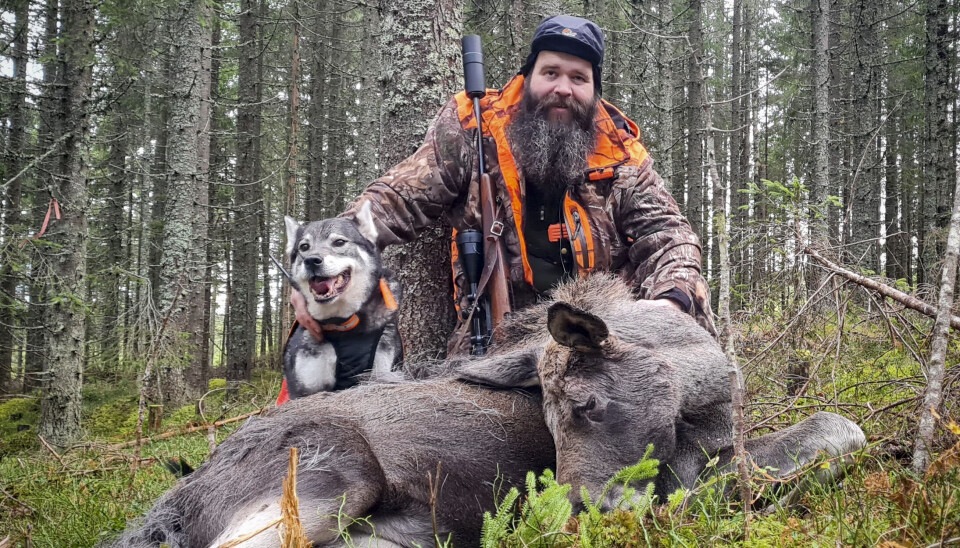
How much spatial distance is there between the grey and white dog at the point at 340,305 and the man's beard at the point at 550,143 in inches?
51.3

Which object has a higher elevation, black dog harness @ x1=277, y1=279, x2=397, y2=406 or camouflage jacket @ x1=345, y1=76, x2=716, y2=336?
camouflage jacket @ x1=345, y1=76, x2=716, y2=336

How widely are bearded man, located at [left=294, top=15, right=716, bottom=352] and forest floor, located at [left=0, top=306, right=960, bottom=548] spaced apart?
1.27 meters

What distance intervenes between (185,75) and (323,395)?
998 cm

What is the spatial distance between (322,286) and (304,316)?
0.26m

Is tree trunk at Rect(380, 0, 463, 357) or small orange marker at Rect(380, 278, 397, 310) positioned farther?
tree trunk at Rect(380, 0, 463, 357)

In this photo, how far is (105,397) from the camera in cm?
→ 1545

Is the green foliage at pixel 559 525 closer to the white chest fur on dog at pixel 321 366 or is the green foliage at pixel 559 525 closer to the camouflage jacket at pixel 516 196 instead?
the white chest fur on dog at pixel 321 366

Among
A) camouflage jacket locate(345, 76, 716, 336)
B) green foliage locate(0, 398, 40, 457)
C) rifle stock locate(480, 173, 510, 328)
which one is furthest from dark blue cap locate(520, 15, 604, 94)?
green foliage locate(0, 398, 40, 457)

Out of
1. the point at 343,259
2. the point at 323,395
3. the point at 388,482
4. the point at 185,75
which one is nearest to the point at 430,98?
the point at 343,259

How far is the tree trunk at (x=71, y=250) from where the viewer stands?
29.7ft

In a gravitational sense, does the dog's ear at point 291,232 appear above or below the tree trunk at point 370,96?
below

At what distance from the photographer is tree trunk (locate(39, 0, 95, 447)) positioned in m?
9.06

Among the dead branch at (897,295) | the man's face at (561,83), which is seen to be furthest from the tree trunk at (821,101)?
the dead branch at (897,295)

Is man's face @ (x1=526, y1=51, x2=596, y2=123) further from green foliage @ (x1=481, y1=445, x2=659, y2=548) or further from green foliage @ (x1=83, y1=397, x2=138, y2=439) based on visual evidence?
green foliage @ (x1=83, y1=397, x2=138, y2=439)
